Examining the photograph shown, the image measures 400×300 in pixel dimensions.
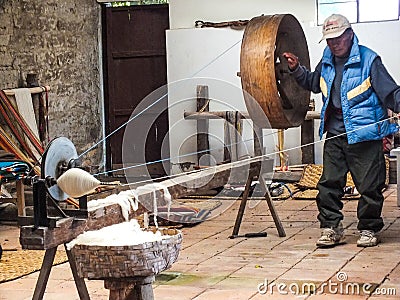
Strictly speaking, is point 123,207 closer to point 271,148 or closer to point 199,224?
point 199,224

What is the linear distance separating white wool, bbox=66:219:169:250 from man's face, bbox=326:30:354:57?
2.40 m

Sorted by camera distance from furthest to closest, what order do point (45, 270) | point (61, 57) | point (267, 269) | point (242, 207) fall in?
point (61, 57) < point (242, 207) < point (267, 269) < point (45, 270)

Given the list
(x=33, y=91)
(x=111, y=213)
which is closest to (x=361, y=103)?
(x=111, y=213)

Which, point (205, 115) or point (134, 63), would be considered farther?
point (134, 63)

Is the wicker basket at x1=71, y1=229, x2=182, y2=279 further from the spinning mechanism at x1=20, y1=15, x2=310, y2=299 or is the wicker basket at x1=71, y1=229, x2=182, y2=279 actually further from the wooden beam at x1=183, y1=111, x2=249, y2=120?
the wooden beam at x1=183, y1=111, x2=249, y2=120

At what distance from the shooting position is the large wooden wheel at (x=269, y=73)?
5.24 meters

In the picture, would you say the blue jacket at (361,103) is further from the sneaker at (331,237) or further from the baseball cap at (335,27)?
the sneaker at (331,237)

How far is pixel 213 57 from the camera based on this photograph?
30.6 ft

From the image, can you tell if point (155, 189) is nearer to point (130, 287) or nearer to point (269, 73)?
point (130, 287)

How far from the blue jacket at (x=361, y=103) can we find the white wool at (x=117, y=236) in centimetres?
226

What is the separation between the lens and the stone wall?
Result: 8.11 meters

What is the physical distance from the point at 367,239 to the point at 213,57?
4474 mm

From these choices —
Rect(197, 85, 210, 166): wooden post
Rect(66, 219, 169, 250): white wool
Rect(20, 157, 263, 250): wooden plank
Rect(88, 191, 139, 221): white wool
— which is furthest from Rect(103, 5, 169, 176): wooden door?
Rect(66, 219, 169, 250): white wool
